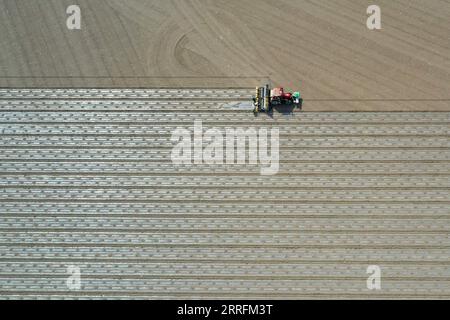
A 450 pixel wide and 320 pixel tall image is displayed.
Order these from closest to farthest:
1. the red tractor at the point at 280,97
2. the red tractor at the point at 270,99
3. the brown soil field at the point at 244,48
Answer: the red tractor at the point at 280,97 < the red tractor at the point at 270,99 < the brown soil field at the point at 244,48

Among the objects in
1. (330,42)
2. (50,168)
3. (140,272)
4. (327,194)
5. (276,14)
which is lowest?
(140,272)

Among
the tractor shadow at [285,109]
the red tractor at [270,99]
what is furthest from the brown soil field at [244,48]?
the tractor shadow at [285,109]

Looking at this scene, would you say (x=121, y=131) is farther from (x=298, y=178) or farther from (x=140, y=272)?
(x=298, y=178)

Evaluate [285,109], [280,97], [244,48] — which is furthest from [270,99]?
[244,48]

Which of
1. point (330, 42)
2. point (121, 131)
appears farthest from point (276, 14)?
point (121, 131)

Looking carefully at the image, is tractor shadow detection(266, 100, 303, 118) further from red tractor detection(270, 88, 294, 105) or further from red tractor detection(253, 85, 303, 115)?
red tractor detection(270, 88, 294, 105)

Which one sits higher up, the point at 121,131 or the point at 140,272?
the point at 121,131

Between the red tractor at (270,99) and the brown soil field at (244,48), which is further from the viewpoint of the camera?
the brown soil field at (244,48)

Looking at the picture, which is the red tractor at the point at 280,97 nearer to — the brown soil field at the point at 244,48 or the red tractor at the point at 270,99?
the red tractor at the point at 270,99
